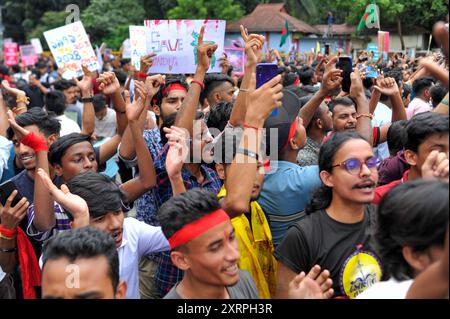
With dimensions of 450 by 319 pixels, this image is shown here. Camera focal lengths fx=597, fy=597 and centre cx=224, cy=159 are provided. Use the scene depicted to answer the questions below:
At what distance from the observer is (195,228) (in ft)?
8.15

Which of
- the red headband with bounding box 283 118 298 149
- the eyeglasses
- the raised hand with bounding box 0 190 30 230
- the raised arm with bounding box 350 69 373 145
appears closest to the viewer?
the eyeglasses

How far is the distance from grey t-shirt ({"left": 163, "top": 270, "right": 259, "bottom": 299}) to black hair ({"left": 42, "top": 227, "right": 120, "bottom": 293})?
241 millimetres

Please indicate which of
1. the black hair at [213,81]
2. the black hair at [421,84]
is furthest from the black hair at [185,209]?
the black hair at [421,84]

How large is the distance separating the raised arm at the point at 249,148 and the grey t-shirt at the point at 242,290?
1.00 feet

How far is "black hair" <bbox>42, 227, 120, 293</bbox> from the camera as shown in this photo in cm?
240

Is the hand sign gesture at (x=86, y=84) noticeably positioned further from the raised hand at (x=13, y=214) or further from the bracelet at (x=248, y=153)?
the bracelet at (x=248, y=153)

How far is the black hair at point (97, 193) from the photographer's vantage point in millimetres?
3002

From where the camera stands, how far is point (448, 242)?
5.58ft

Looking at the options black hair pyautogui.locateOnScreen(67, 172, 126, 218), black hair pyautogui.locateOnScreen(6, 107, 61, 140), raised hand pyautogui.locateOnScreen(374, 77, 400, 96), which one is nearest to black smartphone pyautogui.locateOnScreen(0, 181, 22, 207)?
black hair pyautogui.locateOnScreen(67, 172, 126, 218)

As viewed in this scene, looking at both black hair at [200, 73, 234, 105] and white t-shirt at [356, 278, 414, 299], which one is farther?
black hair at [200, 73, 234, 105]

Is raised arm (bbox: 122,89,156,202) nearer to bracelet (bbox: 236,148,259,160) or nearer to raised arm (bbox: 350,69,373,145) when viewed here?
bracelet (bbox: 236,148,259,160)
